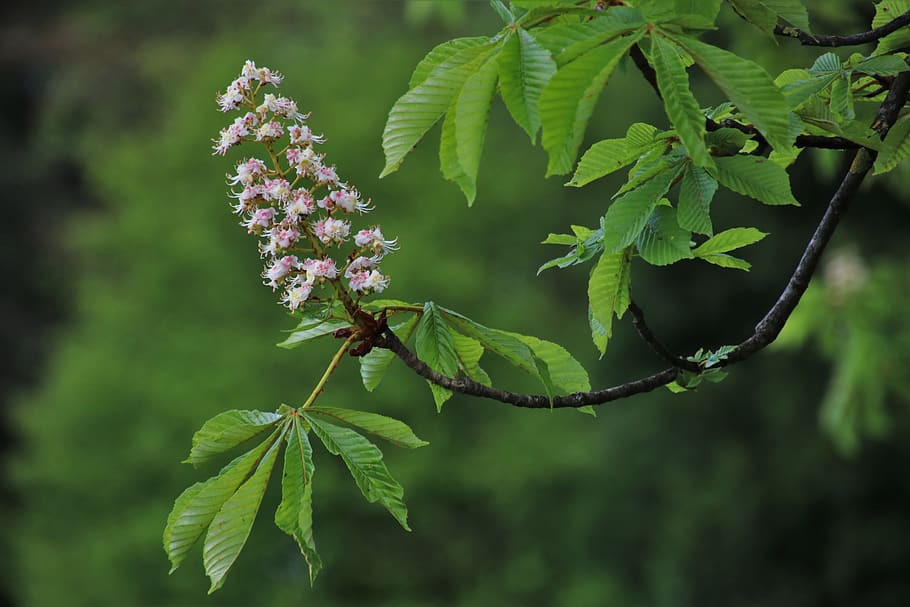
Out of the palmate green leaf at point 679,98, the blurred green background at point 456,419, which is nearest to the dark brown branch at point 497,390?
the palmate green leaf at point 679,98

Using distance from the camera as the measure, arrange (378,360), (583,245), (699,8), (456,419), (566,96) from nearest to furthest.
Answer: (566,96), (699,8), (583,245), (378,360), (456,419)

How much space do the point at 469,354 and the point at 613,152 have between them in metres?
0.40

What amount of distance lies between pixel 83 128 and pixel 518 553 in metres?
10.6

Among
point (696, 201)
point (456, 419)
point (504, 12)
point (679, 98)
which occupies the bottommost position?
point (456, 419)

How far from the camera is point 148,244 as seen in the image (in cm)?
1451

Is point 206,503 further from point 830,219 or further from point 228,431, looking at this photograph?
point 830,219

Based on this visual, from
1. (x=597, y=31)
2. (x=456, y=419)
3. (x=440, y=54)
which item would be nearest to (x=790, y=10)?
(x=597, y=31)

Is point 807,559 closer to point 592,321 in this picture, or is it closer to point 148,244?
point 148,244

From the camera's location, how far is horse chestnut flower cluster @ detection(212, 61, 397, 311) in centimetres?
162

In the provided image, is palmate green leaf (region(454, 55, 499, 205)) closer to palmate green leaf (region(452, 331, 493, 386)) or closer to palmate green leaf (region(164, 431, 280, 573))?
palmate green leaf (region(452, 331, 493, 386))

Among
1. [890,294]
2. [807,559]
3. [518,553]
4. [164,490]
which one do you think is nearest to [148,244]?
[164,490]

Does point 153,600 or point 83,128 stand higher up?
point 83,128

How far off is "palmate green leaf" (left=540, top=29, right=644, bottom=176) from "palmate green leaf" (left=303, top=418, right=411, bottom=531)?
0.53m

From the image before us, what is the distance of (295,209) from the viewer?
160 centimetres
